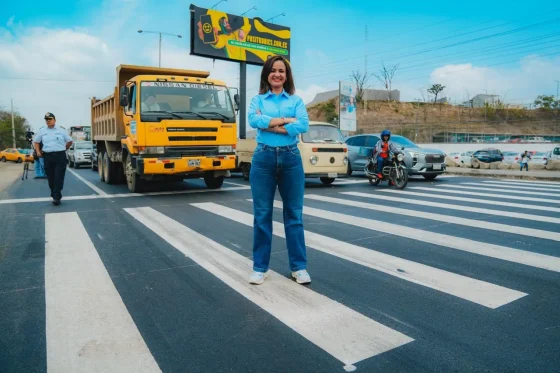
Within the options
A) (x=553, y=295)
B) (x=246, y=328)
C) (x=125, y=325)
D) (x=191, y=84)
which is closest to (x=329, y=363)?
(x=246, y=328)

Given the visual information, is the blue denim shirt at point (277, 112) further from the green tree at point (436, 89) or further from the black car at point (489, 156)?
the green tree at point (436, 89)

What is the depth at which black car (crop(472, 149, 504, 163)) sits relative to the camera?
116 feet

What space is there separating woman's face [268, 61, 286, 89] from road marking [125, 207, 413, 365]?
1.79 meters

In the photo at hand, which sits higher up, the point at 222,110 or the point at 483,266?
the point at 222,110

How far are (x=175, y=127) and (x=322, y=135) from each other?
4.83 meters

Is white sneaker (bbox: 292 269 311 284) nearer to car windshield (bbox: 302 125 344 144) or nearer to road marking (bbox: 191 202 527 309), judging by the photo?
road marking (bbox: 191 202 527 309)

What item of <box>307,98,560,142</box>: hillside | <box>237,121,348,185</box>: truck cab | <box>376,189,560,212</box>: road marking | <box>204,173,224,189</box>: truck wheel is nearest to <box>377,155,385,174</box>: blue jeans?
<box>237,121,348,185</box>: truck cab

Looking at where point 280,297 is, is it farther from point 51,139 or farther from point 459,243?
point 51,139

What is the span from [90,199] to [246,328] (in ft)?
25.8

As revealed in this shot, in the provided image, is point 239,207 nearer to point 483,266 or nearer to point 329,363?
point 483,266

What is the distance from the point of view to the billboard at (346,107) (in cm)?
2591

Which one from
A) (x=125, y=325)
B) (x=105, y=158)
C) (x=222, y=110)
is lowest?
(x=125, y=325)

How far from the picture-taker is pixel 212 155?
418 inches

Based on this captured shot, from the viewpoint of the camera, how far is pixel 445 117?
7481 centimetres
